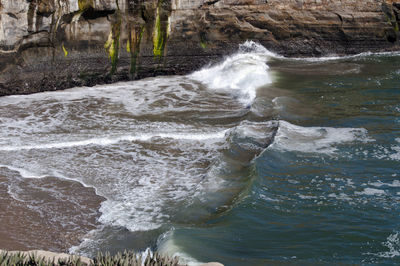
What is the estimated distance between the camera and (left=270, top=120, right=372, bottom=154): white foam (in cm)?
876

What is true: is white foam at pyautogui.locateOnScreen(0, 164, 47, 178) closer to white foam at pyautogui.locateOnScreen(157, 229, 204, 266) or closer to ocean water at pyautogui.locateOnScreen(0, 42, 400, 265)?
ocean water at pyautogui.locateOnScreen(0, 42, 400, 265)

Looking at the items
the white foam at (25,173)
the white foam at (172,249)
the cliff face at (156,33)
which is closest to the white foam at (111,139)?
the white foam at (25,173)

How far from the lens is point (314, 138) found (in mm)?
9242

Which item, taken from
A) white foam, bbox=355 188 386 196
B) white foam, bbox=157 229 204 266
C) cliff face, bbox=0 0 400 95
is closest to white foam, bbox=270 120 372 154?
white foam, bbox=355 188 386 196

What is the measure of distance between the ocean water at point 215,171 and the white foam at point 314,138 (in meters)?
0.04

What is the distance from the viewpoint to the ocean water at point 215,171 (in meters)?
5.81

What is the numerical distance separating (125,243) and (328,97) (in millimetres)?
7878

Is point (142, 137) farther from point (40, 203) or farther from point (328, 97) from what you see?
point (328, 97)

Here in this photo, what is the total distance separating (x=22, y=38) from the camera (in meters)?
14.2

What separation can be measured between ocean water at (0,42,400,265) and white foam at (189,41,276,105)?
0.17 metres

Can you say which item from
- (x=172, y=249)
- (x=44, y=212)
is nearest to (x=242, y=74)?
(x=44, y=212)

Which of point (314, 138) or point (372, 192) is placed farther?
point (314, 138)

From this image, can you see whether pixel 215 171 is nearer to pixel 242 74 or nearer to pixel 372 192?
pixel 372 192

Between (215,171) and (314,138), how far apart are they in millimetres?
2305
